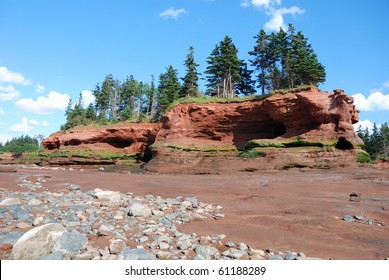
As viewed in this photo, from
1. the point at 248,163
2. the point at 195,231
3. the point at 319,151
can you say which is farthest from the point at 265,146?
the point at 195,231

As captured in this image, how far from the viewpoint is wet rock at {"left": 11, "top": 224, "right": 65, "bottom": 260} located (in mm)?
4191

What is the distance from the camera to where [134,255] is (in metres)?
4.09

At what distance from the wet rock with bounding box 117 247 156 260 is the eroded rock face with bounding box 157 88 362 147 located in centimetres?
2207

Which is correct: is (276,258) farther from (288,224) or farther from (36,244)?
(36,244)

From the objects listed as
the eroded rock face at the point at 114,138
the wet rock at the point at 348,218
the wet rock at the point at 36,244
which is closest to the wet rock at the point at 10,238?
the wet rock at the point at 36,244

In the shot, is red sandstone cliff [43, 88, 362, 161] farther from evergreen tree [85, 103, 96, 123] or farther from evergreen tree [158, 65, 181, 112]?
evergreen tree [85, 103, 96, 123]

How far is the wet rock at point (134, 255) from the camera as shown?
406 centimetres

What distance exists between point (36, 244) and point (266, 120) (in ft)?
91.9

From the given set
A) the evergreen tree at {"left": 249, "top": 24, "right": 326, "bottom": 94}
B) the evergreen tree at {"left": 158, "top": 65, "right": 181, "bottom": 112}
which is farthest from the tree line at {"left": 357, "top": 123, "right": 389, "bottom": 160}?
the evergreen tree at {"left": 158, "top": 65, "right": 181, "bottom": 112}

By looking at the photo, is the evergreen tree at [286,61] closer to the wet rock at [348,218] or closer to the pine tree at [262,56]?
the pine tree at [262,56]

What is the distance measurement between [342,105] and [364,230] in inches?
795

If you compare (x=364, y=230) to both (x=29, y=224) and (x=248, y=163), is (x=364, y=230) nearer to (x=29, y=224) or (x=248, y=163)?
(x=29, y=224)

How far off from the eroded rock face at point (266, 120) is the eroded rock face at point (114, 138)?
24.6ft

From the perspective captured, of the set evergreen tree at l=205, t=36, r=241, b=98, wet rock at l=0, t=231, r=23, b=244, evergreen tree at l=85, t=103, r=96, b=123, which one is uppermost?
evergreen tree at l=205, t=36, r=241, b=98
